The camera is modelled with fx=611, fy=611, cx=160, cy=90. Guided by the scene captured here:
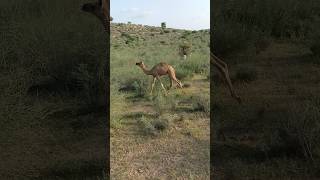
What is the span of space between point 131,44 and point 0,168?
20560 millimetres

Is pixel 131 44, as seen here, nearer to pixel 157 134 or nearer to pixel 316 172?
pixel 157 134

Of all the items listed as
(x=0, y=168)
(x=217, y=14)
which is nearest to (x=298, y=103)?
(x=0, y=168)

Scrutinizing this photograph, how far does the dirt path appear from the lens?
851 centimetres

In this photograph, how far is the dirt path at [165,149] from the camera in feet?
27.9

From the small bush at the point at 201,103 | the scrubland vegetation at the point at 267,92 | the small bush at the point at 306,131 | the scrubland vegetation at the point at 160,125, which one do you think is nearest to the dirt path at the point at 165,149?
the scrubland vegetation at the point at 160,125

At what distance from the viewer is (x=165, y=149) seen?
9500 millimetres

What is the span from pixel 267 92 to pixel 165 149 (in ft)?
12.3

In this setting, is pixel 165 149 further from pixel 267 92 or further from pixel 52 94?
pixel 52 94

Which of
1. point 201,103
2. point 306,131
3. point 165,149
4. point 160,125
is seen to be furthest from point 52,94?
point 306,131

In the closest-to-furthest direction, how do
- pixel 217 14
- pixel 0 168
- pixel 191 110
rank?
pixel 0 168 < pixel 191 110 < pixel 217 14

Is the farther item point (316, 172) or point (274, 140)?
point (274, 140)

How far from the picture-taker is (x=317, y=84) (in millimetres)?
12688

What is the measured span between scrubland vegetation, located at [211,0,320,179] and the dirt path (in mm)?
267

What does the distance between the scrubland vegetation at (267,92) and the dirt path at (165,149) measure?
27 centimetres
